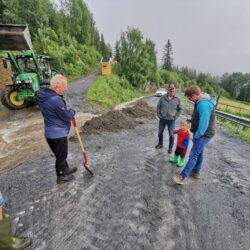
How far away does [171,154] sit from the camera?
489cm

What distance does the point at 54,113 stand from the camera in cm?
311

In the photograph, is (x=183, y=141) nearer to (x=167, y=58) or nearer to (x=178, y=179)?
(x=178, y=179)

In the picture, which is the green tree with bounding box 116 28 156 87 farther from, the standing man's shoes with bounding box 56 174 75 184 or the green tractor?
the standing man's shoes with bounding box 56 174 75 184

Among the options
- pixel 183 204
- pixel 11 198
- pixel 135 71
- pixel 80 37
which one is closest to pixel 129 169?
pixel 183 204

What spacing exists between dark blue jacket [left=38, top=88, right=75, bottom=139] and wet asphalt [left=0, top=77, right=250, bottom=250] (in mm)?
1028

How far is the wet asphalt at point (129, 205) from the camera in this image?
233 centimetres

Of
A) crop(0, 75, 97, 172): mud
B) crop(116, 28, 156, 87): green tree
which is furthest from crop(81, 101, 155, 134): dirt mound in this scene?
crop(116, 28, 156, 87): green tree

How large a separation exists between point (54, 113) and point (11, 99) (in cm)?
795

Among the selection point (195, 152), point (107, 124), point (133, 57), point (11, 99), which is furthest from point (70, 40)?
point (195, 152)

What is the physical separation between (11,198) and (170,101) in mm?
3964

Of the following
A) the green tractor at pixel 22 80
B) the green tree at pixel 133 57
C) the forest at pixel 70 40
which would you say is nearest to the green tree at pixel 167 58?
the forest at pixel 70 40

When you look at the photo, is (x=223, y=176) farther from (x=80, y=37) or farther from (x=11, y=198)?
(x=80, y=37)

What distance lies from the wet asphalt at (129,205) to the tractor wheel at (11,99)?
6.40 m

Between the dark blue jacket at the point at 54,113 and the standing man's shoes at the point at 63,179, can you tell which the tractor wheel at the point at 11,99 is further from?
the standing man's shoes at the point at 63,179
